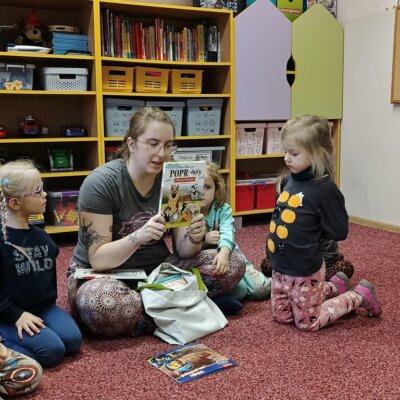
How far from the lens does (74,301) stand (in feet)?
5.97

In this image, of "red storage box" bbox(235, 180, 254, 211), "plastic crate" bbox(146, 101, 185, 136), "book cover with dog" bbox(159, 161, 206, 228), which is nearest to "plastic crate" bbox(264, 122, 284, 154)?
"red storage box" bbox(235, 180, 254, 211)

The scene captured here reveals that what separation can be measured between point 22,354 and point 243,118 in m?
2.50

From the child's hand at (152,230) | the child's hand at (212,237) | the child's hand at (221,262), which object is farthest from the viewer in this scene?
the child's hand at (212,237)

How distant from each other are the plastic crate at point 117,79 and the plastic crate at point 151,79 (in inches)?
1.9

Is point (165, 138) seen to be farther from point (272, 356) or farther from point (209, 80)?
point (209, 80)

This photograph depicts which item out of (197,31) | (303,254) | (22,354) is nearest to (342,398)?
(303,254)

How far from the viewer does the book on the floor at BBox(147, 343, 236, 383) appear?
5.04ft

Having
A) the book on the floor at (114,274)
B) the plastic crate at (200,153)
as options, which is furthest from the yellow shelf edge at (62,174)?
the book on the floor at (114,274)

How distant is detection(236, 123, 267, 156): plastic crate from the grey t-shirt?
5.83ft

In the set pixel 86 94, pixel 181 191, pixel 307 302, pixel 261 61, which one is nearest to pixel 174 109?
pixel 86 94

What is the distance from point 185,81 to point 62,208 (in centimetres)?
115

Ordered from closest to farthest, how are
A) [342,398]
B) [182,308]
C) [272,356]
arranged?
[342,398] < [272,356] < [182,308]

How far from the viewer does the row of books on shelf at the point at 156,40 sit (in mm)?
3213

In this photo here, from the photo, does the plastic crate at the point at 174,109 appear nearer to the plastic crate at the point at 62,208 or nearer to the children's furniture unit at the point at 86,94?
the children's furniture unit at the point at 86,94
